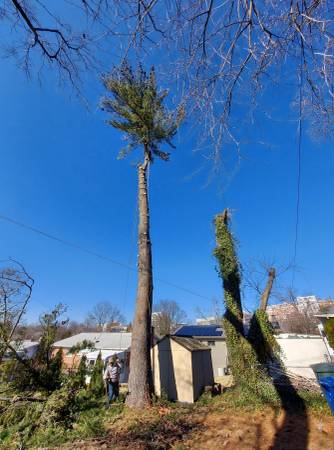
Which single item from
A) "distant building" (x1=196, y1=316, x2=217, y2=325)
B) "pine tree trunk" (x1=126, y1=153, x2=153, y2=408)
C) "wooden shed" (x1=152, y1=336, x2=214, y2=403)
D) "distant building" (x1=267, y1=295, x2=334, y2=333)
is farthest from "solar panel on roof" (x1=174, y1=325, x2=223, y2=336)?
"distant building" (x1=196, y1=316, x2=217, y2=325)

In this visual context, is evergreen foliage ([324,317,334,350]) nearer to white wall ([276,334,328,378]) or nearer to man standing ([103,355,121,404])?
white wall ([276,334,328,378])

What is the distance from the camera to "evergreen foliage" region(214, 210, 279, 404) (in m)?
7.31

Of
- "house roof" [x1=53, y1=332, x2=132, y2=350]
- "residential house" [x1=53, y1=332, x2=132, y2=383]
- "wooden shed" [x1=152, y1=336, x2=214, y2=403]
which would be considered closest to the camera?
"wooden shed" [x1=152, y1=336, x2=214, y2=403]

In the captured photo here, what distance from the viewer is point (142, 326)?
7.75 m

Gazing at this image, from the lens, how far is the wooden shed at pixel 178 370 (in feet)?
29.0

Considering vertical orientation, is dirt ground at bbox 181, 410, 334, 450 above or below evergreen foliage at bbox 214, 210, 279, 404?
below

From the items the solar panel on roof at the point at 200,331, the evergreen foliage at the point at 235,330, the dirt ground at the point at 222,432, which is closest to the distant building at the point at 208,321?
the solar panel on roof at the point at 200,331

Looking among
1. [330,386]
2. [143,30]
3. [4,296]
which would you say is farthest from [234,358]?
[143,30]

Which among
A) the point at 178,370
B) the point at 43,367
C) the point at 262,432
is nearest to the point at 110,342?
the point at 178,370

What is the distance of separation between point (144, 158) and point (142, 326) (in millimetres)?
6648

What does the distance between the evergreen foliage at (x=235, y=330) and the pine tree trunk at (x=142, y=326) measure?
2.66m

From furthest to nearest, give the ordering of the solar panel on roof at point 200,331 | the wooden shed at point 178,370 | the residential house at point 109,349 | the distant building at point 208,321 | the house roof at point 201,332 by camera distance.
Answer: the distant building at point 208,321
the solar panel on roof at point 200,331
the house roof at point 201,332
the residential house at point 109,349
the wooden shed at point 178,370

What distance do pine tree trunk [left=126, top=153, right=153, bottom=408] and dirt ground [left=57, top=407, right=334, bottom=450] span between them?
2.26ft

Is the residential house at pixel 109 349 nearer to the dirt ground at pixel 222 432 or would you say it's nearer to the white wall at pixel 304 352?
the white wall at pixel 304 352
